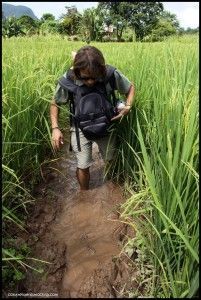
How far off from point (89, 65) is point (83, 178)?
93cm

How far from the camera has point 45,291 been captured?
1878 mm

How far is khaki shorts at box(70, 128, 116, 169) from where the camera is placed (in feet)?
9.14

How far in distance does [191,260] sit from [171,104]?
27.7 inches

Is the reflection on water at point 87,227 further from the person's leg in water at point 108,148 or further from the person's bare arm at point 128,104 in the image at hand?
the person's bare arm at point 128,104

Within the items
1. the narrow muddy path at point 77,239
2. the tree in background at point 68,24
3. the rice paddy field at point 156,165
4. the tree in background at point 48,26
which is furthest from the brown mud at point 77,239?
the tree in background at point 68,24

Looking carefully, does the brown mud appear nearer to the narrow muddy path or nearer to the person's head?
the narrow muddy path

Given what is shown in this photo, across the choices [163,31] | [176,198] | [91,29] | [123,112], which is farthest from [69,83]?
[91,29]

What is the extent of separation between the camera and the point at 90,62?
2.35 meters

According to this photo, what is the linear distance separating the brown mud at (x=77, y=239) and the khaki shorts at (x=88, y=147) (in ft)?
0.73

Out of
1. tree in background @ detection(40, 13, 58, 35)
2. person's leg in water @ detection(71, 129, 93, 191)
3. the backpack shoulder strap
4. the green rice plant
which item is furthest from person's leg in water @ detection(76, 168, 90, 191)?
tree in background @ detection(40, 13, 58, 35)

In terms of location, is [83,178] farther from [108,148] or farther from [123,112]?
[123,112]

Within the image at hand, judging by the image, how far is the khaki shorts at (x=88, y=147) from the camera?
9.14ft

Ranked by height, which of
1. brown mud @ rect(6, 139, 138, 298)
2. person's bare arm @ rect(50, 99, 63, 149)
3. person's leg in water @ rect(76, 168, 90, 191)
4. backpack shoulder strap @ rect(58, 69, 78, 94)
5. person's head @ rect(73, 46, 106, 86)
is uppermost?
person's head @ rect(73, 46, 106, 86)

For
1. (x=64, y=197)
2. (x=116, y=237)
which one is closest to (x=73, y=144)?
(x=64, y=197)
